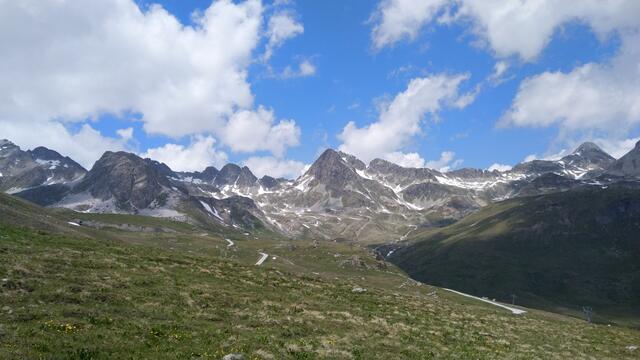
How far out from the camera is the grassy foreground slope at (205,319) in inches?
1002

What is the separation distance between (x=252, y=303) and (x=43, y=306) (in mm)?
16812

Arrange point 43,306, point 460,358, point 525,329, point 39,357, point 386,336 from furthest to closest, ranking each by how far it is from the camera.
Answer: point 525,329 → point 386,336 → point 460,358 → point 43,306 → point 39,357

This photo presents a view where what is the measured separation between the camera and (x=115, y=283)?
122 feet

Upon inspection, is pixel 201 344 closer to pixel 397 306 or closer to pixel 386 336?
pixel 386 336

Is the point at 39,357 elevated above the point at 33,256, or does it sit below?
below

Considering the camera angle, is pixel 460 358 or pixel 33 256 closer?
pixel 460 358

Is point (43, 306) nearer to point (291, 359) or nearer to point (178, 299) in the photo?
point (178, 299)

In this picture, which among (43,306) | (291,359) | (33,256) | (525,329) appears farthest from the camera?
(525,329)

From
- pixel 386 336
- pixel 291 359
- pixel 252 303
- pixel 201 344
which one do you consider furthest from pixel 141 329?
pixel 386 336

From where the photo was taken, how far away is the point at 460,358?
3138 cm

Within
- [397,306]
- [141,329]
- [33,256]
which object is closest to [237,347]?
[141,329]

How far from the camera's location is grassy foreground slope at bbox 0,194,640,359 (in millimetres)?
25453

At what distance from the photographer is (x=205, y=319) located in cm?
3325

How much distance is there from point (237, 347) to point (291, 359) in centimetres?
321
